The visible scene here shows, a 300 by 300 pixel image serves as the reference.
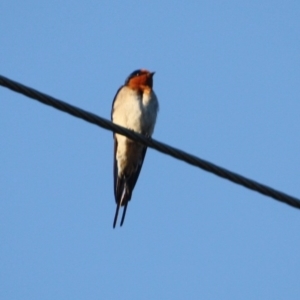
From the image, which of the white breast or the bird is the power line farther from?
the white breast

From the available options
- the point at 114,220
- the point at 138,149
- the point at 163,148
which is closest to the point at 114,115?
the point at 138,149

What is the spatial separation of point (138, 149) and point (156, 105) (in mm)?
457

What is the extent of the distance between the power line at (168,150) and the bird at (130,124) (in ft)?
9.81

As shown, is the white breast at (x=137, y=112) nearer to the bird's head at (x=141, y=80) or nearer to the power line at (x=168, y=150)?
the bird's head at (x=141, y=80)

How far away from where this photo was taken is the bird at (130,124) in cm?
703

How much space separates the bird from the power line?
2.99m

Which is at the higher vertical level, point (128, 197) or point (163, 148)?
point (128, 197)

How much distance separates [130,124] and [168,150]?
320 cm

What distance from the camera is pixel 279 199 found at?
3699 mm

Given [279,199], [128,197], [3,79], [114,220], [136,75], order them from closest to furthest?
[3,79], [279,199], [114,220], [128,197], [136,75]

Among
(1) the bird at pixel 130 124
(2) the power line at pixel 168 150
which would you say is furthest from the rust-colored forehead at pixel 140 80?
(2) the power line at pixel 168 150

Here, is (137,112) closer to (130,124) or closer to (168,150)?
(130,124)

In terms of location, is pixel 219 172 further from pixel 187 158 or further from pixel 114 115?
pixel 114 115

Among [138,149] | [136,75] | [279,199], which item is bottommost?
[279,199]
